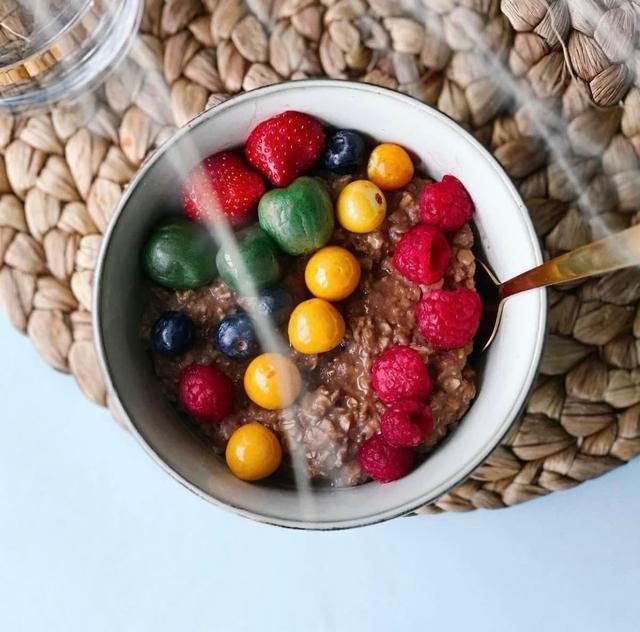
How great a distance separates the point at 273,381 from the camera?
1.12m

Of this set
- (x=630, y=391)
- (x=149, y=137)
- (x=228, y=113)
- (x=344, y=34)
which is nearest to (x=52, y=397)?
(x=149, y=137)

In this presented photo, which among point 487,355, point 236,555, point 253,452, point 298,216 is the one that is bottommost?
point 236,555

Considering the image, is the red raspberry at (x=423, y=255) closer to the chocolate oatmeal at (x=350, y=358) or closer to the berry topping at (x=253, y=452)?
the chocolate oatmeal at (x=350, y=358)

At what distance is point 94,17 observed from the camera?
139cm

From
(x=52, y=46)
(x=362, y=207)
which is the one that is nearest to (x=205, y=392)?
(x=362, y=207)

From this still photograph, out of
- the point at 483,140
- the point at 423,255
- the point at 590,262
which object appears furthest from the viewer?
the point at 483,140

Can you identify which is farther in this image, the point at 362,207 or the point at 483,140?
the point at 483,140

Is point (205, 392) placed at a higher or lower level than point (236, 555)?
higher

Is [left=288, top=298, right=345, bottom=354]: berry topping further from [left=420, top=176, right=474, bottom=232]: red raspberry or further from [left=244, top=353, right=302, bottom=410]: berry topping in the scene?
[left=420, top=176, right=474, bottom=232]: red raspberry

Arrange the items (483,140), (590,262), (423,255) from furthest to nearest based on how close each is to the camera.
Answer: (483,140), (423,255), (590,262)

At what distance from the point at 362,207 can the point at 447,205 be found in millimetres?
97

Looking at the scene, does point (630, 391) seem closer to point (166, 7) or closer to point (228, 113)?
point (228, 113)

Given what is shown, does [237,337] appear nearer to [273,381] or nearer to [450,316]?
[273,381]

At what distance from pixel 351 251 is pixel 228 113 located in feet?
0.71
